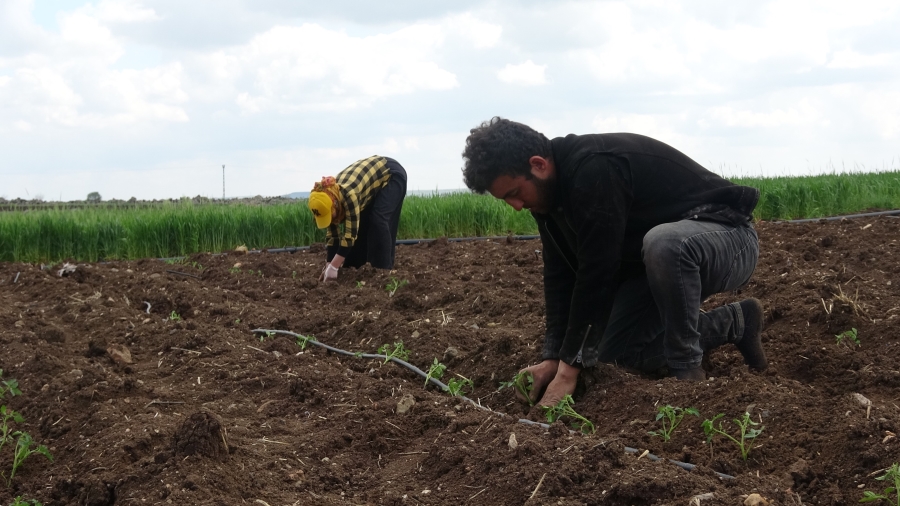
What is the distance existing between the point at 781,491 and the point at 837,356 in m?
1.67

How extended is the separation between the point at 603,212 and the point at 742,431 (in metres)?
0.93

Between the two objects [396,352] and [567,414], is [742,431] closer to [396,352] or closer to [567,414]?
[567,414]

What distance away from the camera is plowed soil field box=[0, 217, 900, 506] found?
2.61 metres

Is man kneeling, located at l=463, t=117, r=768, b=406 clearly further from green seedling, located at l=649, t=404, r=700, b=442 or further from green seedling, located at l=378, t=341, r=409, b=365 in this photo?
green seedling, located at l=378, t=341, r=409, b=365

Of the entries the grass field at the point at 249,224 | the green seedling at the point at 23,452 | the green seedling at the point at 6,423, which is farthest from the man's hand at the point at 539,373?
the grass field at the point at 249,224

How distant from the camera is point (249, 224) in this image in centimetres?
1027

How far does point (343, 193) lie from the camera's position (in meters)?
6.69

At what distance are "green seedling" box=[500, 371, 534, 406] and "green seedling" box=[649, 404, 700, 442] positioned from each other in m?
0.62

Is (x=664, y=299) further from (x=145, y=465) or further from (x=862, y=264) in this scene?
(x=862, y=264)

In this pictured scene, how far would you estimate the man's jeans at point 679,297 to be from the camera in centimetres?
339

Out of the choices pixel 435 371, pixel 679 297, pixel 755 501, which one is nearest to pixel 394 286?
pixel 435 371

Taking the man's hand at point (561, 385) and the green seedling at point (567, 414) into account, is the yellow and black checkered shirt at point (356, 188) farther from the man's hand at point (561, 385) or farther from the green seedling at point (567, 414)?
the green seedling at point (567, 414)

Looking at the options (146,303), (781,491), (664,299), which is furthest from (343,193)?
(781,491)

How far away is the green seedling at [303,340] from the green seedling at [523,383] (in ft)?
4.88
